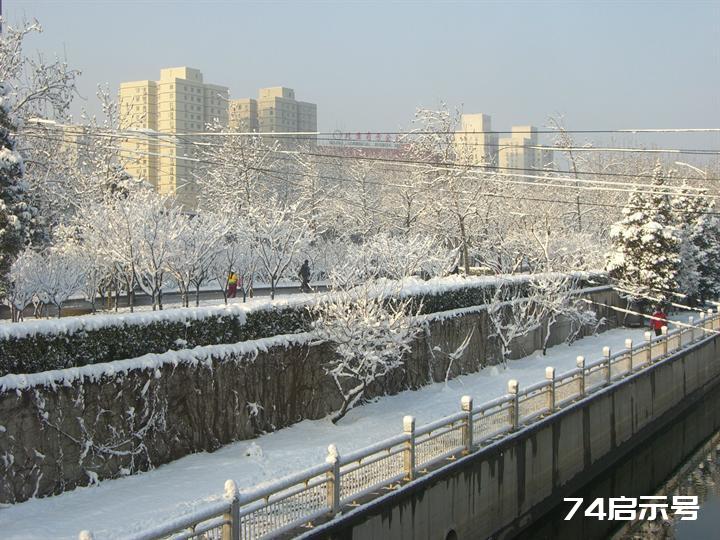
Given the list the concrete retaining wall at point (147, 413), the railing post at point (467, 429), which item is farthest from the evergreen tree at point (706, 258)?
the railing post at point (467, 429)

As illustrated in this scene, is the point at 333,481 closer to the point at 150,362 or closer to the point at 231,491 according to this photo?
the point at 231,491

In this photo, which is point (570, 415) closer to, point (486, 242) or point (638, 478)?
point (638, 478)

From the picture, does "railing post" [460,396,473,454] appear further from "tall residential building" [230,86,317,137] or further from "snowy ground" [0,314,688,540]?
"tall residential building" [230,86,317,137]

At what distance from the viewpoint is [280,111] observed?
139125mm

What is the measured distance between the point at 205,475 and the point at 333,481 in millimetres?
3617

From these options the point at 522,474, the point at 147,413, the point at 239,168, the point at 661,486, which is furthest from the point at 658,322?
→ the point at 147,413

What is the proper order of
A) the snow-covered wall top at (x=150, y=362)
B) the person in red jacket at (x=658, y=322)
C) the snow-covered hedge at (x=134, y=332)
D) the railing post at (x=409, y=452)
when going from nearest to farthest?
the snow-covered wall top at (x=150, y=362) < the snow-covered hedge at (x=134, y=332) < the railing post at (x=409, y=452) < the person in red jacket at (x=658, y=322)

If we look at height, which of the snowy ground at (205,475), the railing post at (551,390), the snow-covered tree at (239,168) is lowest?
the snowy ground at (205,475)

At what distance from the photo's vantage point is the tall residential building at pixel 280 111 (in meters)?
122

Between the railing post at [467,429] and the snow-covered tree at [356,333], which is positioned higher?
the snow-covered tree at [356,333]

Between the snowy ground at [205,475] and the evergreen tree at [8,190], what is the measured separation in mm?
10097

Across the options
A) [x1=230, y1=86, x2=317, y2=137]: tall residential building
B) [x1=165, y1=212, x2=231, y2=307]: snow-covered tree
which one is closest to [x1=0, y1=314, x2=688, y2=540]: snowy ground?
[x1=165, y1=212, x2=231, y2=307]: snow-covered tree

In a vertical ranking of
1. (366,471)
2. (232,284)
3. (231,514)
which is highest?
(232,284)

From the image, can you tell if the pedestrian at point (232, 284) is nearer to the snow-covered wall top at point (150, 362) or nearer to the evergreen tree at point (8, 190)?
the evergreen tree at point (8, 190)
